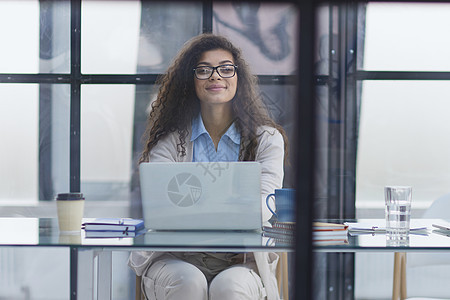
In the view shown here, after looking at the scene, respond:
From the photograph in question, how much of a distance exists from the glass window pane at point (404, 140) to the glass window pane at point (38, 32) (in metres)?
1.76

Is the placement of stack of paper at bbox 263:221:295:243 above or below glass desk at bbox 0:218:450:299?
above

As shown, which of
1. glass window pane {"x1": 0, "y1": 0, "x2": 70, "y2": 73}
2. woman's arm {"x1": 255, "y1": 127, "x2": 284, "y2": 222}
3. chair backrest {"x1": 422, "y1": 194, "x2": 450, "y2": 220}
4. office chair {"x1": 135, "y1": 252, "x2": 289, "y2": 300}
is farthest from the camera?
glass window pane {"x1": 0, "y1": 0, "x2": 70, "y2": 73}

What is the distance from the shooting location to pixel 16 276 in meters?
3.01

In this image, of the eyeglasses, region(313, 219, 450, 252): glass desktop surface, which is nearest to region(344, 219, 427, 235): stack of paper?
region(313, 219, 450, 252): glass desktop surface

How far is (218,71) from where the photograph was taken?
2193 mm

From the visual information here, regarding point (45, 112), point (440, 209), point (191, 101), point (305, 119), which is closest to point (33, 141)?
point (45, 112)

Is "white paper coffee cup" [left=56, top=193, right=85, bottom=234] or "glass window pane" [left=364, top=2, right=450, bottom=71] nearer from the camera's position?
"white paper coffee cup" [left=56, top=193, right=85, bottom=234]

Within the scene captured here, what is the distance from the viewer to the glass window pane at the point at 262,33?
3.00 m

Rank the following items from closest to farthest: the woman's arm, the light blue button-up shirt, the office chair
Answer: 1. the office chair
2. the woman's arm
3. the light blue button-up shirt

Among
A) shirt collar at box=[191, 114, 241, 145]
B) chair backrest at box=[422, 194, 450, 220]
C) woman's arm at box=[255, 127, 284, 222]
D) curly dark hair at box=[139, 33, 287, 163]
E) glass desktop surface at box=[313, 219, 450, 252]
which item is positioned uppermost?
curly dark hair at box=[139, 33, 287, 163]

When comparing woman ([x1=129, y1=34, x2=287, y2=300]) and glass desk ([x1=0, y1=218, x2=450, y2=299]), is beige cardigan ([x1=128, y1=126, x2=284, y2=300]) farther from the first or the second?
glass desk ([x1=0, y1=218, x2=450, y2=299])

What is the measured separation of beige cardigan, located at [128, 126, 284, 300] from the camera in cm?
157

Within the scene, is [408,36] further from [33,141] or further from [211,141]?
[33,141]

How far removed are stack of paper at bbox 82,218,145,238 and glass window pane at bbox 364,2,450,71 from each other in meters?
2.12
